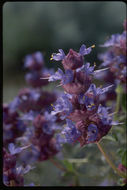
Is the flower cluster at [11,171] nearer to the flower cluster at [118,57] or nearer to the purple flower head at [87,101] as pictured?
the purple flower head at [87,101]

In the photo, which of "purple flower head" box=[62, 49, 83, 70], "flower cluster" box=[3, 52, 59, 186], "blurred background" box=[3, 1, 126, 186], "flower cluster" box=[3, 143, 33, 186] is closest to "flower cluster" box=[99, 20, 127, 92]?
"flower cluster" box=[3, 52, 59, 186]

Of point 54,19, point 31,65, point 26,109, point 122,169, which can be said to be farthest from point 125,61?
point 54,19

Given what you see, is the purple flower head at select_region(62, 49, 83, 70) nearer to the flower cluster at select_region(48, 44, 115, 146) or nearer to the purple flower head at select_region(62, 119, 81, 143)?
the flower cluster at select_region(48, 44, 115, 146)

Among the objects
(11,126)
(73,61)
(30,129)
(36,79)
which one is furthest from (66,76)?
(36,79)

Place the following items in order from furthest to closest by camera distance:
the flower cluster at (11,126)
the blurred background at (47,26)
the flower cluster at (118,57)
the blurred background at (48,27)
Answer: the blurred background at (47,26) < the blurred background at (48,27) < the flower cluster at (11,126) < the flower cluster at (118,57)

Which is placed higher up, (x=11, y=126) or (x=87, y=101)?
(x=87, y=101)

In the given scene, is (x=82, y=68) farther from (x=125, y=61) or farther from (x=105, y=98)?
(x=105, y=98)

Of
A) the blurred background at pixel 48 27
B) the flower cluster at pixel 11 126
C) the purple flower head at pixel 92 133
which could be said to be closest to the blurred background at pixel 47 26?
the blurred background at pixel 48 27

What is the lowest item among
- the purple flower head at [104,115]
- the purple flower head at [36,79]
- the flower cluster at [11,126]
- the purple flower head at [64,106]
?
the flower cluster at [11,126]

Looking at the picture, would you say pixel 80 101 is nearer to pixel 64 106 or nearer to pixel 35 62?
pixel 64 106
